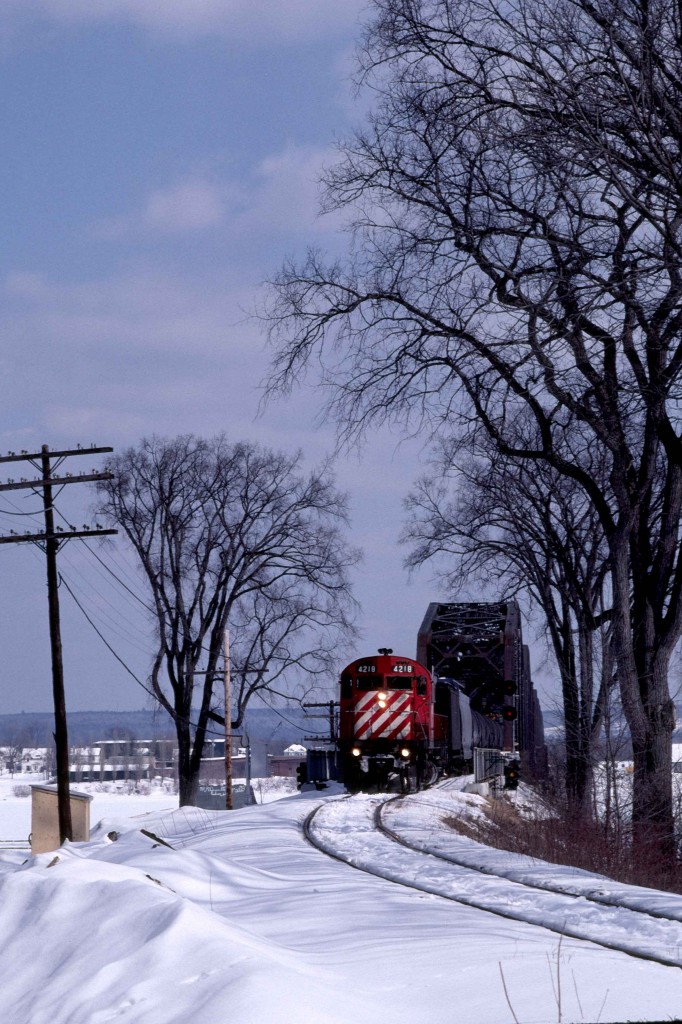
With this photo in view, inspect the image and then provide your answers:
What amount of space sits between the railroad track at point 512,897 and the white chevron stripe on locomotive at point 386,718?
10771 millimetres

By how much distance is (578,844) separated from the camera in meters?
16.3

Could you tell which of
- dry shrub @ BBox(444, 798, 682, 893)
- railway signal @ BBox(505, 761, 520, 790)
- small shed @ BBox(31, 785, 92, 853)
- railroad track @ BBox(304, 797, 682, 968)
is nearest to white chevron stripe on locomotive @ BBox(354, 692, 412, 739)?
dry shrub @ BBox(444, 798, 682, 893)

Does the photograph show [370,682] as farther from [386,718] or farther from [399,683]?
[386,718]

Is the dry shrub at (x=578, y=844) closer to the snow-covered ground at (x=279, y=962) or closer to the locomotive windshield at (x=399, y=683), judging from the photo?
the snow-covered ground at (x=279, y=962)

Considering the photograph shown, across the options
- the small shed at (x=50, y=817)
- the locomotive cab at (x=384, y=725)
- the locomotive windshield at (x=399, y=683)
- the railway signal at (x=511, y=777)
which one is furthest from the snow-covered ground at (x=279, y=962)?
the railway signal at (x=511, y=777)

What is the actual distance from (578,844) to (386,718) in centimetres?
1247

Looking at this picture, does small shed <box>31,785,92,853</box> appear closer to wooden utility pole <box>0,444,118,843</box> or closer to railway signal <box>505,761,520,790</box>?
wooden utility pole <box>0,444,118,843</box>

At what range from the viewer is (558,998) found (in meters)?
5.42

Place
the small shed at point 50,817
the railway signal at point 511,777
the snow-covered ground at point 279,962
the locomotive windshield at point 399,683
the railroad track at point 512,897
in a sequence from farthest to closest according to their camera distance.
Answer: the railway signal at point 511,777
the locomotive windshield at point 399,683
the small shed at point 50,817
the railroad track at point 512,897
the snow-covered ground at point 279,962

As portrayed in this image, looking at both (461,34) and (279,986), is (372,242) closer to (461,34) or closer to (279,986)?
(461,34)

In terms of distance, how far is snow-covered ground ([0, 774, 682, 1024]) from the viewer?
5.43 meters

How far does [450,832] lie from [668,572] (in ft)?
19.8

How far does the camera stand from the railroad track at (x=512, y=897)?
7.93 m

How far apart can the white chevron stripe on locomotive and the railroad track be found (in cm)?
1077
